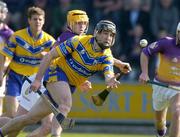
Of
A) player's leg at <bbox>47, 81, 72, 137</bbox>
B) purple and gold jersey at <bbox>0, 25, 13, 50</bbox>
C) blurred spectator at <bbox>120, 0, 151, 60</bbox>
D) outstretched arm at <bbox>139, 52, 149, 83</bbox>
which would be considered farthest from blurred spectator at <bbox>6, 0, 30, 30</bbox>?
player's leg at <bbox>47, 81, 72, 137</bbox>

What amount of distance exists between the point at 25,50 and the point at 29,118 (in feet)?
6.70

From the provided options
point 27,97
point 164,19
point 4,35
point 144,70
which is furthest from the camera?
point 164,19

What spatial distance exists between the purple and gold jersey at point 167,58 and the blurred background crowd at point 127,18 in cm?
522

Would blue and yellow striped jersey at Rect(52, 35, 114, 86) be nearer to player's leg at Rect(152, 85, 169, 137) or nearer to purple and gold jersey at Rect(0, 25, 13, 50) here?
player's leg at Rect(152, 85, 169, 137)

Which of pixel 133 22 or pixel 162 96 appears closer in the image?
pixel 162 96

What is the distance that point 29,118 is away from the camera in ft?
A: 41.2

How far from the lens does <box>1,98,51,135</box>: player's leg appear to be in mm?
12539

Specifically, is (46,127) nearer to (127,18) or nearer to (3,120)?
(3,120)

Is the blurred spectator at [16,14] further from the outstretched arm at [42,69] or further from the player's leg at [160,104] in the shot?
the outstretched arm at [42,69]

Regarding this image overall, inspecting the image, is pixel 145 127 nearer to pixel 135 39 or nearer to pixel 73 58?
pixel 135 39

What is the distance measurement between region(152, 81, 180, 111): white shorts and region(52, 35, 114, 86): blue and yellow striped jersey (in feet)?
4.71

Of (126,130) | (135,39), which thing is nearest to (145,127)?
(126,130)

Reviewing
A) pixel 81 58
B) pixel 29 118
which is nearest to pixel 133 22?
pixel 81 58

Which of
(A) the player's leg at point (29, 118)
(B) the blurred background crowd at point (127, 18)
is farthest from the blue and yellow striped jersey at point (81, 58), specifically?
(B) the blurred background crowd at point (127, 18)
